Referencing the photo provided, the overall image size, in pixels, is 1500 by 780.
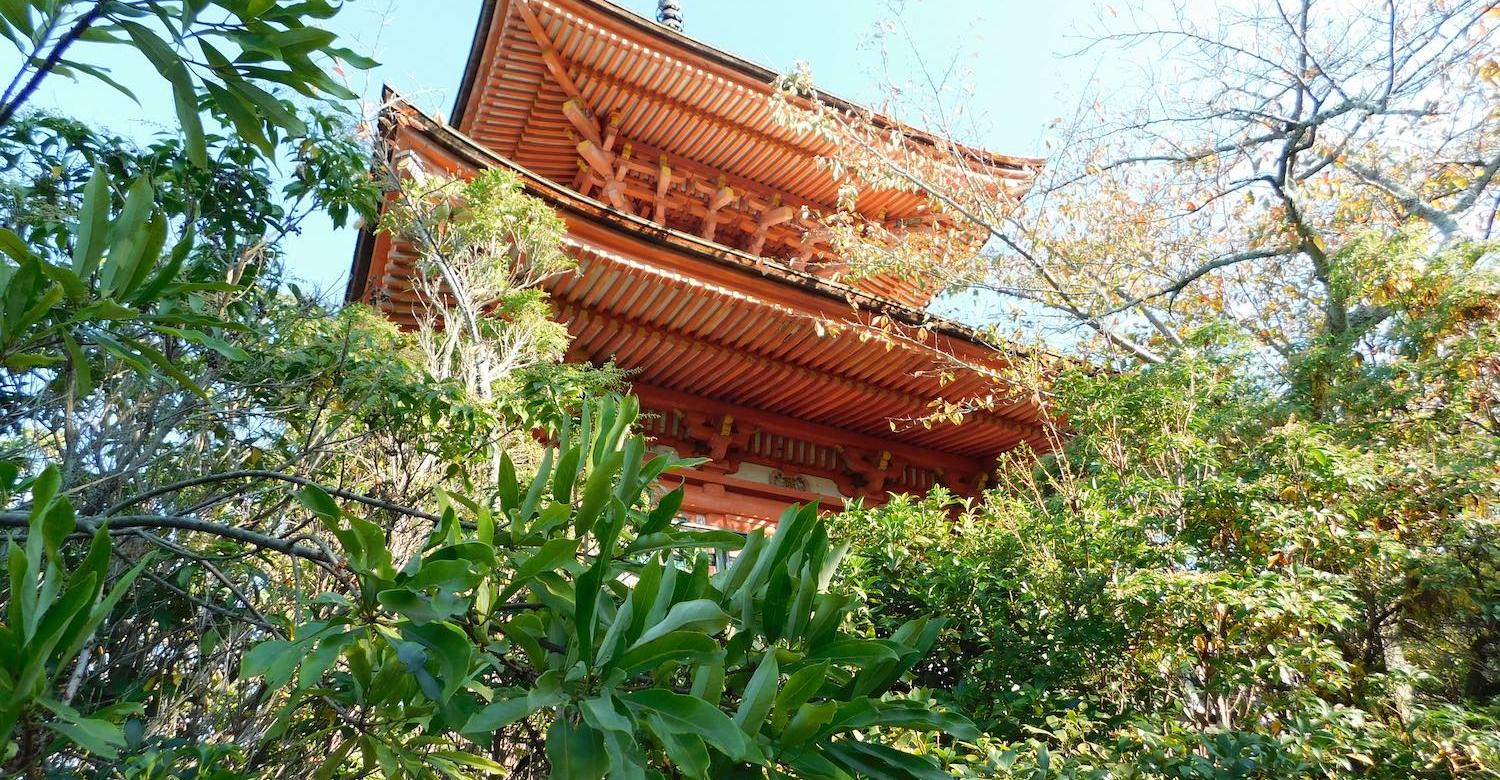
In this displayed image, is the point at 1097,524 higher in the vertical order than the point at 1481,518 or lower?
lower

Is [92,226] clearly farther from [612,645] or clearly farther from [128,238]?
[612,645]

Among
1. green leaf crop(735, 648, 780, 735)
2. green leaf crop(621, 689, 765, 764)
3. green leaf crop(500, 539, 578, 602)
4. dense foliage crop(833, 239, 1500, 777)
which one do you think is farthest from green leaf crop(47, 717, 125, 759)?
dense foliage crop(833, 239, 1500, 777)

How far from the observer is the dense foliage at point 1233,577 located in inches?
117

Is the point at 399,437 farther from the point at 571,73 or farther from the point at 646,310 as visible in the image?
the point at 571,73

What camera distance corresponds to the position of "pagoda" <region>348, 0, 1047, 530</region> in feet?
16.6

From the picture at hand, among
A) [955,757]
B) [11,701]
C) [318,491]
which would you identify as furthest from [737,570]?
[955,757]

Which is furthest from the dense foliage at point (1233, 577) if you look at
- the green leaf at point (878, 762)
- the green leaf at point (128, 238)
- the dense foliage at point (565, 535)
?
the green leaf at point (128, 238)

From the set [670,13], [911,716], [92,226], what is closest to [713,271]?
[92,226]

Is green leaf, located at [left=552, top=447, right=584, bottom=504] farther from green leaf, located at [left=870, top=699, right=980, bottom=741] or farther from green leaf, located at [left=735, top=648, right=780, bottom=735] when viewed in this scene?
green leaf, located at [left=870, top=699, right=980, bottom=741]

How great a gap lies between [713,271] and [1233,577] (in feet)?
10.1

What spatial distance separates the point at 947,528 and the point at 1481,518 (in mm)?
2125

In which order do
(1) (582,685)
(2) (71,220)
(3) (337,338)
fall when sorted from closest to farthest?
1. (1) (582,685)
2. (2) (71,220)
3. (3) (337,338)

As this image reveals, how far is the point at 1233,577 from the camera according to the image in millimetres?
3197

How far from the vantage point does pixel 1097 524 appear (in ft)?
11.7
